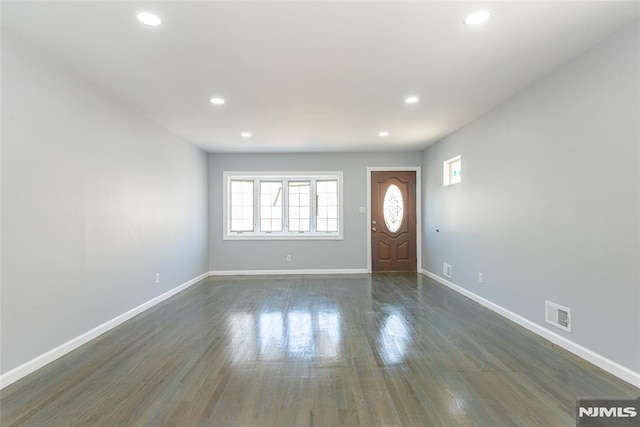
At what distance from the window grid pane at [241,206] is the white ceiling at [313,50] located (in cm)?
264

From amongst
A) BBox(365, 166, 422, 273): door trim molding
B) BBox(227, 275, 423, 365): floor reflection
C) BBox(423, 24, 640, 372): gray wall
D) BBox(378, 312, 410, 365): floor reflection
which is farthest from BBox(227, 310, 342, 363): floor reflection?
BBox(365, 166, 422, 273): door trim molding

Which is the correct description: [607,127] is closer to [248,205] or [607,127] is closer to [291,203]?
[291,203]

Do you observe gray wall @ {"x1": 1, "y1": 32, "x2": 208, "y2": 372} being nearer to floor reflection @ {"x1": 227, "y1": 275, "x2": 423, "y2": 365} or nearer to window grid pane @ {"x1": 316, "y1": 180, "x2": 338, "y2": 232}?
floor reflection @ {"x1": 227, "y1": 275, "x2": 423, "y2": 365}

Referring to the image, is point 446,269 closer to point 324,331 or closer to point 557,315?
point 557,315

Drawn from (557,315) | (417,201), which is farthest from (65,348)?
(417,201)

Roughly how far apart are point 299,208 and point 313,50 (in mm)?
4332

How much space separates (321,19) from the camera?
2129mm

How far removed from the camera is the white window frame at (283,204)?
21.2ft

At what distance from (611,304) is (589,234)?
0.53m

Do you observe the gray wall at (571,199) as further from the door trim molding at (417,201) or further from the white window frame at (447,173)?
the door trim molding at (417,201)

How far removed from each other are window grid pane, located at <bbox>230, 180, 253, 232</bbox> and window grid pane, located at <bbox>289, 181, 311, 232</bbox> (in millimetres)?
832

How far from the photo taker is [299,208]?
6.66 m

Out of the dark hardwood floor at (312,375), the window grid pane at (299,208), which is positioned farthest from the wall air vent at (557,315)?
the window grid pane at (299,208)

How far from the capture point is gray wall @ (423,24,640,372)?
222cm
